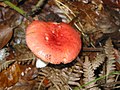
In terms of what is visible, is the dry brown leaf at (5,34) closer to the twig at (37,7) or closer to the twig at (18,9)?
the twig at (18,9)

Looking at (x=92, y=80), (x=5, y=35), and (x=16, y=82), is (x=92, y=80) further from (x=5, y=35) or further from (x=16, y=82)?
(x=5, y=35)

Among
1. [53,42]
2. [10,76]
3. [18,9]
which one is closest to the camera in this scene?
[53,42]

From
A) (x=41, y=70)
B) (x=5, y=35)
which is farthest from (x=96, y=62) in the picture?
(x=5, y=35)

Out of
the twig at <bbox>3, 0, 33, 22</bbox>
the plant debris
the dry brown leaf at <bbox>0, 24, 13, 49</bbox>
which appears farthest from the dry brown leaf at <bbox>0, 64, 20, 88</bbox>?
the twig at <bbox>3, 0, 33, 22</bbox>

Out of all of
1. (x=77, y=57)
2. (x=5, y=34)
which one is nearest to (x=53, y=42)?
(x=77, y=57)

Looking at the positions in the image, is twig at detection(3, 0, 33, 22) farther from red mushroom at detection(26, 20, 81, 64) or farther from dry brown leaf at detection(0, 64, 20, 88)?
dry brown leaf at detection(0, 64, 20, 88)

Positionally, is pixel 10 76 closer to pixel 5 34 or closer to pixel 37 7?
pixel 5 34

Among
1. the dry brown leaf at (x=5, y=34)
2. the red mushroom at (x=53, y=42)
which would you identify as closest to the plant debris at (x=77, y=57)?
the dry brown leaf at (x=5, y=34)
